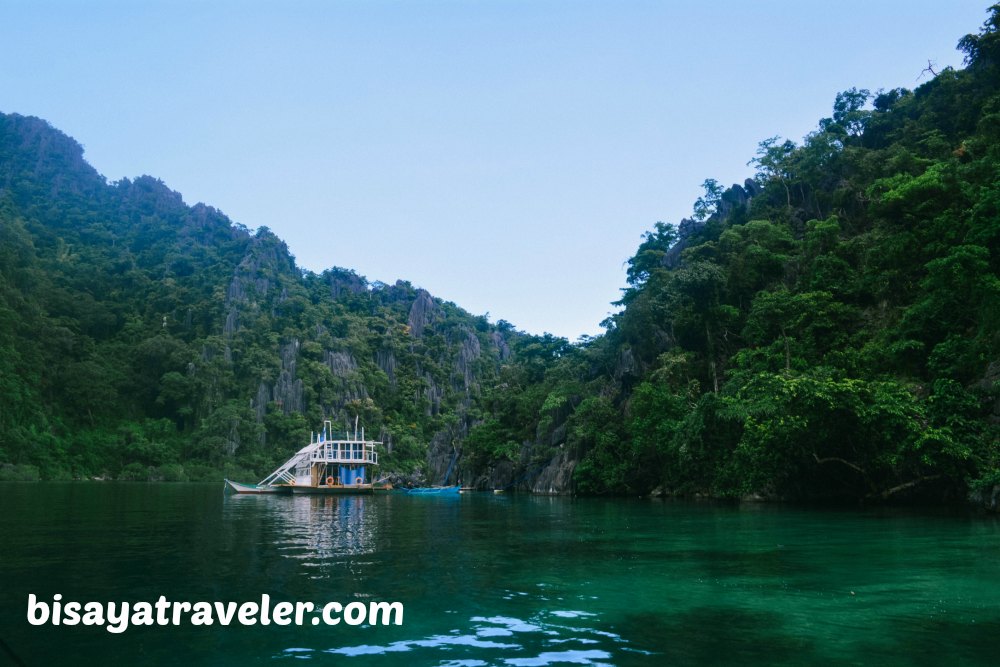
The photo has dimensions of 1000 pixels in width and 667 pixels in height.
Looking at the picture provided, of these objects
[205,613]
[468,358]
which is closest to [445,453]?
[468,358]

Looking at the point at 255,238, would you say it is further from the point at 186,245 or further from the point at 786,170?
the point at 786,170

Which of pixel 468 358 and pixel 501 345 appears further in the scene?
pixel 501 345

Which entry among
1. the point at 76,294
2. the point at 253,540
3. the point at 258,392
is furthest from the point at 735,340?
the point at 76,294

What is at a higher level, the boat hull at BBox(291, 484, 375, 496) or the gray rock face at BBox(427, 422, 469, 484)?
the gray rock face at BBox(427, 422, 469, 484)

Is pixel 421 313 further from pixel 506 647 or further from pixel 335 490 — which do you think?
pixel 506 647

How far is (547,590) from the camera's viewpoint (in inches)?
402

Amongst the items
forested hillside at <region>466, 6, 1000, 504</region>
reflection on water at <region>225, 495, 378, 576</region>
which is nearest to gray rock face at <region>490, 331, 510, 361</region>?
forested hillside at <region>466, 6, 1000, 504</region>

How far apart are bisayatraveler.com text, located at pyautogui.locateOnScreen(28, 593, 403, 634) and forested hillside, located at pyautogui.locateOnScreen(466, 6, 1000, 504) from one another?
22585 mm

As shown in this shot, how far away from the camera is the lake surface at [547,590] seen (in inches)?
270

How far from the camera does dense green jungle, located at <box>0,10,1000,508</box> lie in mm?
28031

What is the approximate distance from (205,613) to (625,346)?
49627 millimetres

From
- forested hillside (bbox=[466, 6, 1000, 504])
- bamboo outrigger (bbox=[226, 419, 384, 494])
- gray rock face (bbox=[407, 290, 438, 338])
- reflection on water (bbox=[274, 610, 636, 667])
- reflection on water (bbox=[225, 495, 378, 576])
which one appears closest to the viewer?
reflection on water (bbox=[274, 610, 636, 667])

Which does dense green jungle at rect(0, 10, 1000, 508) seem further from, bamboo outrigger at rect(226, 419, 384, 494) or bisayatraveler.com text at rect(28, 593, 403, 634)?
bisayatraveler.com text at rect(28, 593, 403, 634)

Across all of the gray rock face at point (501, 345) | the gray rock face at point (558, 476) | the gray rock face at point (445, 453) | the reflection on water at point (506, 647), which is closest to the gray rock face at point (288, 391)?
the gray rock face at point (445, 453)
